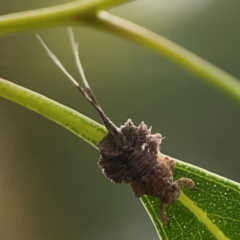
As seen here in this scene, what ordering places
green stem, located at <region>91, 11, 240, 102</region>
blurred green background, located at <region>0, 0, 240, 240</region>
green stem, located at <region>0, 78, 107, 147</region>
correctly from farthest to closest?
blurred green background, located at <region>0, 0, 240, 240</region>
green stem, located at <region>0, 78, 107, 147</region>
green stem, located at <region>91, 11, 240, 102</region>

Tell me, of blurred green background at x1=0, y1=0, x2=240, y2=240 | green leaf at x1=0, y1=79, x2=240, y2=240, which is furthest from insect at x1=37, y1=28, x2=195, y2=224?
blurred green background at x1=0, y1=0, x2=240, y2=240

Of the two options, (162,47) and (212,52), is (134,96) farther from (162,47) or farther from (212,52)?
(162,47)

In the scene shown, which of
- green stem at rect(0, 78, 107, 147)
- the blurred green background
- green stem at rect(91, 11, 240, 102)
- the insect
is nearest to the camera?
green stem at rect(91, 11, 240, 102)

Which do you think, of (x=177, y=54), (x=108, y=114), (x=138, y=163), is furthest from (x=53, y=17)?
(x=108, y=114)

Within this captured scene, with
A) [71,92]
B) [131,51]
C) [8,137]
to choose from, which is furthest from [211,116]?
[8,137]

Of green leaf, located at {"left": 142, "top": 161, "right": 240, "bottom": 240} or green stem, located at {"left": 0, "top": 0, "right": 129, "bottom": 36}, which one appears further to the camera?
green leaf, located at {"left": 142, "top": 161, "right": 240, "bottom": 240}

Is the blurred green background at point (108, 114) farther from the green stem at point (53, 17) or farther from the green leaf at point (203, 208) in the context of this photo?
the green stem at point (53, 17)

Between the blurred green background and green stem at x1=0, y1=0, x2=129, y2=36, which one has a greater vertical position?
the blurred green background

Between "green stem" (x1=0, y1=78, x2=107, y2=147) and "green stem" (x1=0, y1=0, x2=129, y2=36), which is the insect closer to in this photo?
"green stem" (x1=0, y1=78, x2=107, y2=147)
